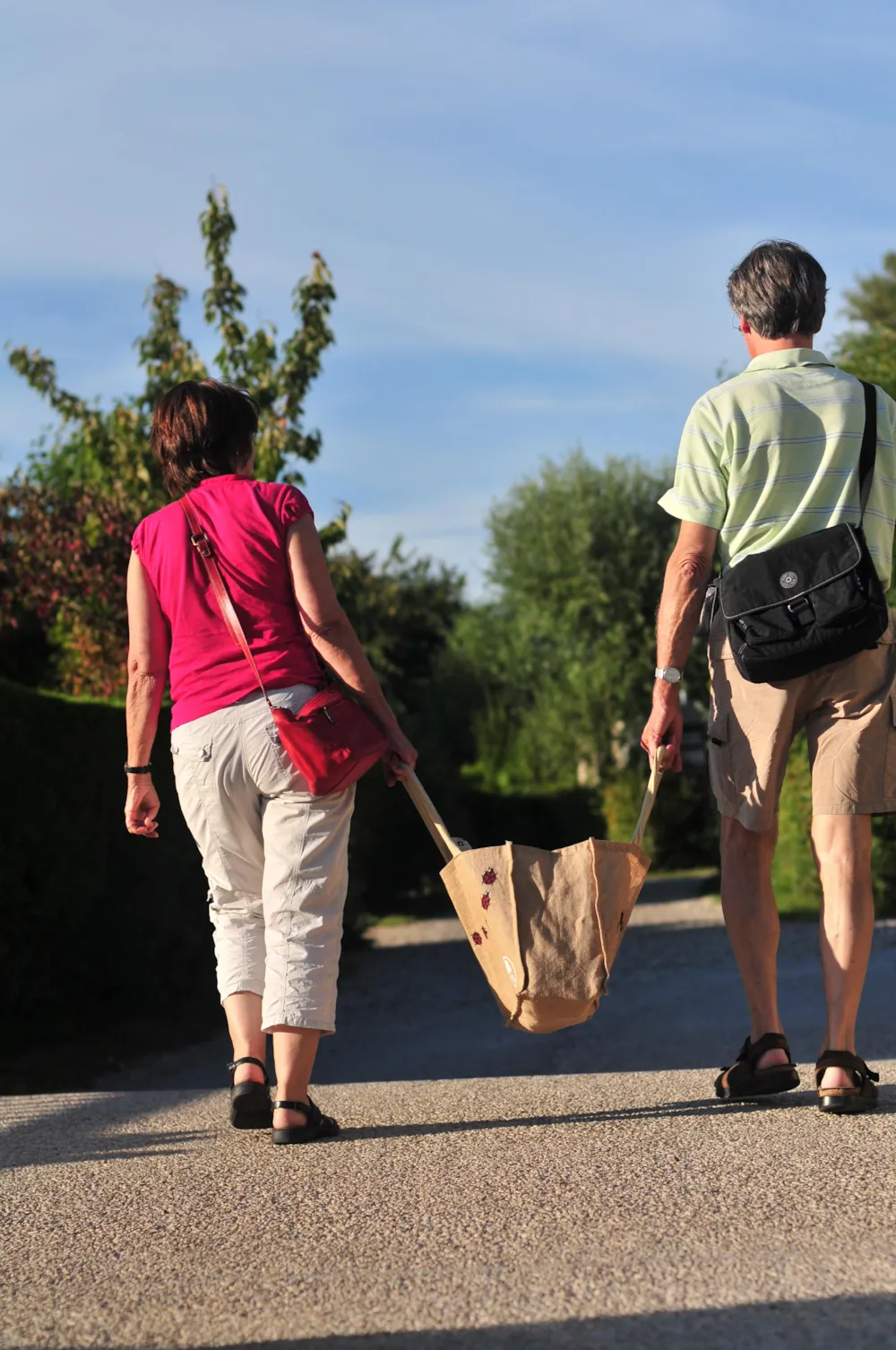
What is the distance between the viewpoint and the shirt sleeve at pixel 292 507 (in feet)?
13.5

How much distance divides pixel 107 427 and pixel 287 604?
10567mm

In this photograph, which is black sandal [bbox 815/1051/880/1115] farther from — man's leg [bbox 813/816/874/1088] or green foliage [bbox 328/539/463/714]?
green foliage [bbox 328/539/463/714]

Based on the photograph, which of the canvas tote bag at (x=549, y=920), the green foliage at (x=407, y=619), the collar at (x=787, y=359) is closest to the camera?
the canvas tote bag at (x=549, y=920)

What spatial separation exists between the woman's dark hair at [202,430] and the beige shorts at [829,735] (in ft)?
4.77

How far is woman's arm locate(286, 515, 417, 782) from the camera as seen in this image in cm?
407

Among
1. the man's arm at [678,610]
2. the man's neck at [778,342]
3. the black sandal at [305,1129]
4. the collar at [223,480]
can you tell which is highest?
the man's neck at [778,342]

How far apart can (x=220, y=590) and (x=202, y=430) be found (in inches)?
18.5

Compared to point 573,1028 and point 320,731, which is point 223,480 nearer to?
point 320,731

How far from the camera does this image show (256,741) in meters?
4.03

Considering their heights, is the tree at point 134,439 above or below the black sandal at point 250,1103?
above

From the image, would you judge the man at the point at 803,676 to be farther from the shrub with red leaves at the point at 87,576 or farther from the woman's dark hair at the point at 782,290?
the shrub with red leaves at the point at 87,576

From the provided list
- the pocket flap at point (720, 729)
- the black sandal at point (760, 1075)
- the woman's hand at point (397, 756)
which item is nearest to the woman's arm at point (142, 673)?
the woman's hand at point (397, 756)

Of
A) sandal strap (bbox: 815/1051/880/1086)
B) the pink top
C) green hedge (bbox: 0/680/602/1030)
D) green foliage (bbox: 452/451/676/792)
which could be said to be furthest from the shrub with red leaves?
green foliage (bbox: 452/451/676/792)

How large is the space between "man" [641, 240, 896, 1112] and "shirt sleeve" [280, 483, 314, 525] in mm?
977
